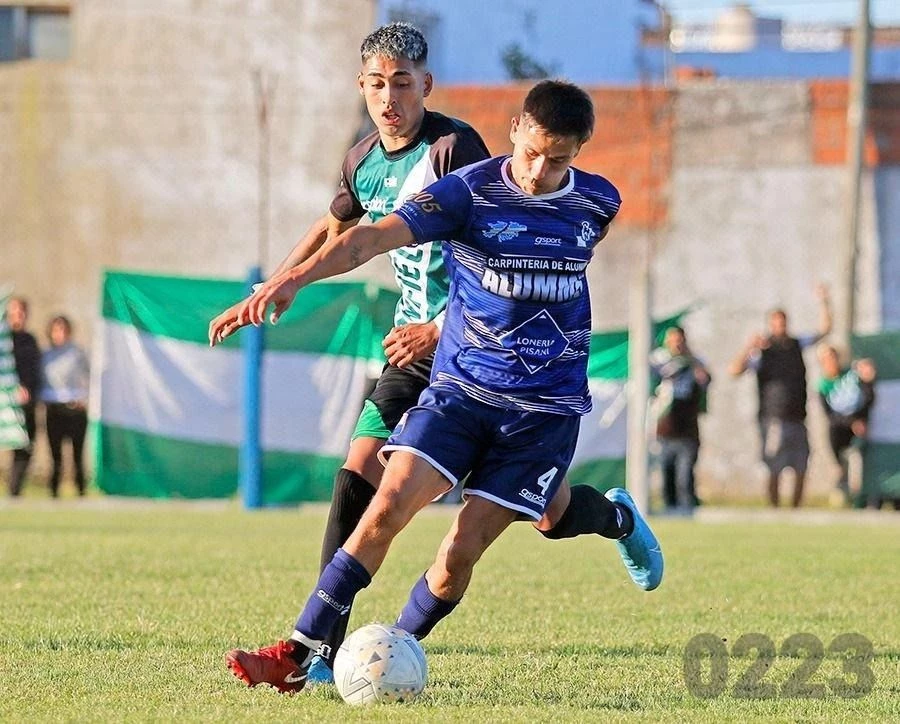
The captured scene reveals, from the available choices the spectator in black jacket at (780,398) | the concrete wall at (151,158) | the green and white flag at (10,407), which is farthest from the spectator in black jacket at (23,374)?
the concrete wall at (151,158)

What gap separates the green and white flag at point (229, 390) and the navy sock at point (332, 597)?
11.3 metres

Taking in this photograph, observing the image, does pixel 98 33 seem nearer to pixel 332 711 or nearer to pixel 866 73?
pixel 866 73

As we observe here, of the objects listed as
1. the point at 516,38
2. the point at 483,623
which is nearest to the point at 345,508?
the point at 483,623

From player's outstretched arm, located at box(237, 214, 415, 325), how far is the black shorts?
34.2 inches

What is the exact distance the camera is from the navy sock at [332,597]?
576 cm

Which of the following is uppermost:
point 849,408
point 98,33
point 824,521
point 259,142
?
point 98,33

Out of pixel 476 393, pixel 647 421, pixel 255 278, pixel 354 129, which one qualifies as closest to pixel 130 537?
pixel 255 278

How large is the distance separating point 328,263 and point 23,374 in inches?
512

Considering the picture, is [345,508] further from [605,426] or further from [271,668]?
[605,426]

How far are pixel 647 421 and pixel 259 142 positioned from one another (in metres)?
10.7

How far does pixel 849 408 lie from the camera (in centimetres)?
1798

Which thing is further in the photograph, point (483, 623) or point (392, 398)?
point (483, 623)

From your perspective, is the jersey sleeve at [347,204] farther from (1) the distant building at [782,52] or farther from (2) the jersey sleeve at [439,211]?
(1) the distant building at [782,52]

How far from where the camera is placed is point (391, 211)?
21.3ft
